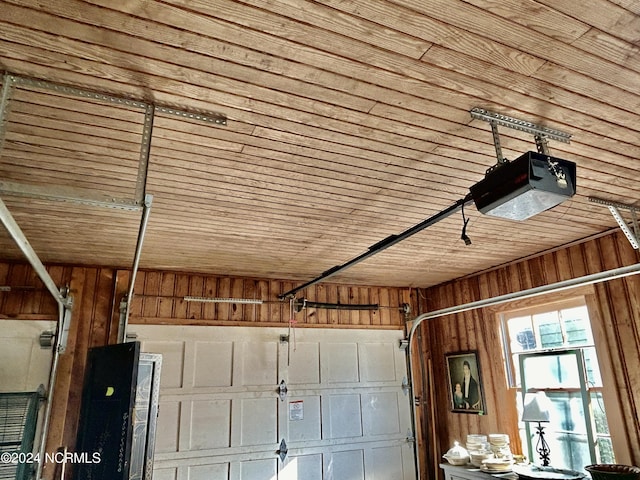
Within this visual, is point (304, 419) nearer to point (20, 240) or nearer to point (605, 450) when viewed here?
point (605, 450)

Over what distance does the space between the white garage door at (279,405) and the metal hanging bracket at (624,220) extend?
3179mm

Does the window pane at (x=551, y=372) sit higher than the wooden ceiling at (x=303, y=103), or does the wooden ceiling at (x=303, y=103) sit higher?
the wooden ceiling at (x=303, y=103)

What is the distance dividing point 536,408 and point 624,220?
1881 millimetres

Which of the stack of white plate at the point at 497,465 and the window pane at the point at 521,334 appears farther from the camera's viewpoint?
the window pane at the point at 521,334

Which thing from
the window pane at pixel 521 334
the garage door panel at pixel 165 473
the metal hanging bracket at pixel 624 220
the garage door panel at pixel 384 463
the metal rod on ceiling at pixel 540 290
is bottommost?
the garage door panel at pixel 384 463

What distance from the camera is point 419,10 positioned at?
1.57 meters

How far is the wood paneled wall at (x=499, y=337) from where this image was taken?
3777mm

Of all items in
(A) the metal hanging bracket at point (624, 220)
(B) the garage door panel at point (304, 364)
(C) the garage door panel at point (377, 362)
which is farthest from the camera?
(C) the garage door panel at point (377, 362)

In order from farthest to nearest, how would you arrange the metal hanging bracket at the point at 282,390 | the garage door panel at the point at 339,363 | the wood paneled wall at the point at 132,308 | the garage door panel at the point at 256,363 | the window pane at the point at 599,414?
the garage door panel at the point at 339,363
the metal hanging bracket at the point at 282,390
the garage door panel at the point at 256,363
the wood paneled wall at the point at 132,308
the window pane at the point at 599,414

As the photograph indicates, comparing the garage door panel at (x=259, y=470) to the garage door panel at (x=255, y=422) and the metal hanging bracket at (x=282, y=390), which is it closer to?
the garage door panel at (x=255, y=422)

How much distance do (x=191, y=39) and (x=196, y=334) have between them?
3.84m

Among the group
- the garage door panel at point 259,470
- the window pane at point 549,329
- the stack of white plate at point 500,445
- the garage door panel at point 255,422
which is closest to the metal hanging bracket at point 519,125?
the window pane at point 549,329

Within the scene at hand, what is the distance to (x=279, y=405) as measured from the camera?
511 cm

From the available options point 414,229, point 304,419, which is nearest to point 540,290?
point 414,229
